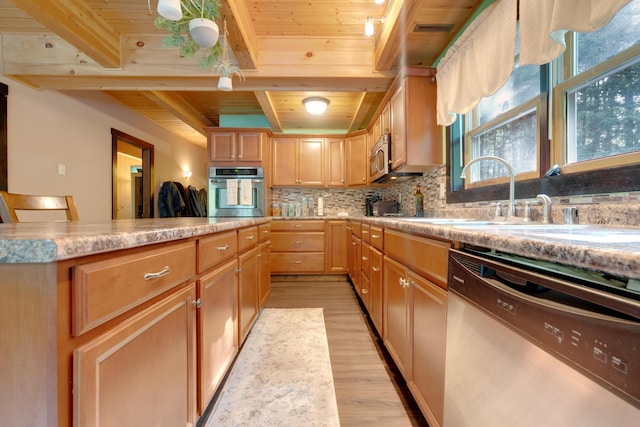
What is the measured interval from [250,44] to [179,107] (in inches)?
89.2

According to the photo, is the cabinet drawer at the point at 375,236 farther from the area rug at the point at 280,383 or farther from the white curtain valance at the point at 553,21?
the white curtain valance at the point at 553,21

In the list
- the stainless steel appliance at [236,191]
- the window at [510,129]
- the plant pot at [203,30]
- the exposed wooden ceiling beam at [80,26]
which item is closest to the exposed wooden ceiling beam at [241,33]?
the plant pot at [203,30]

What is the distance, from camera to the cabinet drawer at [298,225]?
3.68m

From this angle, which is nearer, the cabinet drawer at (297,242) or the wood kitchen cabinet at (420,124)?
the wood kitchen cabinet at (420,124)

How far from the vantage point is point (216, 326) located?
124 cm

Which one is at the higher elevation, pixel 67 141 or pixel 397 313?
pixel 67 141

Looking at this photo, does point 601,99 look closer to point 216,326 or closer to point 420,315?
point 420,315

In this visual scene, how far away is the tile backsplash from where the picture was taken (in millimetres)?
945

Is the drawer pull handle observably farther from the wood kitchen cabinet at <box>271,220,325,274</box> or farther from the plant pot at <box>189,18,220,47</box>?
the wood kitchen cabinet at <box>271,220,325,274</box>

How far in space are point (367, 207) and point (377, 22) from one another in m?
2.37

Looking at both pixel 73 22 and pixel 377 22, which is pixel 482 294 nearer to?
pixel 377 22

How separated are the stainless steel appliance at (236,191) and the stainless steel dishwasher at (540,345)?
3.24 metres

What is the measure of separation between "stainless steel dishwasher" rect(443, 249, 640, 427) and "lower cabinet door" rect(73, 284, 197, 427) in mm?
897

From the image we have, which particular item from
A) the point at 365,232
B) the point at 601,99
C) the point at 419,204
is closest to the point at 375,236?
the point at 365,232
